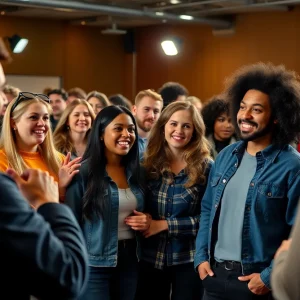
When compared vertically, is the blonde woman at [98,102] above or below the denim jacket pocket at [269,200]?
above

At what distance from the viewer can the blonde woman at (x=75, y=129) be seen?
16.7ft

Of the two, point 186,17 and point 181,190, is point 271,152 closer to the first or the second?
point 181,190

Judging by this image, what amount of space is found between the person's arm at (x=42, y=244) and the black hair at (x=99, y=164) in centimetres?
197

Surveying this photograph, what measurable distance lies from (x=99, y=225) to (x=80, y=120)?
1831 mm

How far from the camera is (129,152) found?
3748 millimetres

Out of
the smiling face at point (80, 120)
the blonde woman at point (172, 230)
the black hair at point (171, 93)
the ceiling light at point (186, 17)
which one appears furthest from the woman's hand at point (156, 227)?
the ceiling light at point (186, 17)

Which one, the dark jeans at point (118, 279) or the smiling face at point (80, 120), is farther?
the smiling face at point (80, 120)

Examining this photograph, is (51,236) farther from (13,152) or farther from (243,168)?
(13,152)

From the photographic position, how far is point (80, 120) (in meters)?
5.18

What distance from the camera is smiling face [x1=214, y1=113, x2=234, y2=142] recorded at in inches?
211

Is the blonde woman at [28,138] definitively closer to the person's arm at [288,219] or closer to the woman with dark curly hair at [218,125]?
the person's arm at [288,219]

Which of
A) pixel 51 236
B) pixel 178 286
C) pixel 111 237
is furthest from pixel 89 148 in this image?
pixel 51 236

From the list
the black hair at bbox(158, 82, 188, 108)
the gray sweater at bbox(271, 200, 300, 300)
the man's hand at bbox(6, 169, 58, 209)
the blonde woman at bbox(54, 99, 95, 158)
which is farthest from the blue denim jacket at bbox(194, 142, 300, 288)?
the black hair at bbox(158, 82, 188, 108)

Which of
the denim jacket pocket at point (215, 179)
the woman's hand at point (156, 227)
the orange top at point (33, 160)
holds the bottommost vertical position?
the woman's hand at point (156, 227)
